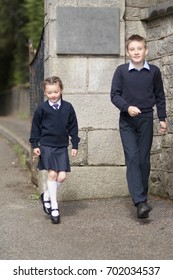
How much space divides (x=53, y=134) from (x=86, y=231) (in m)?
1.03

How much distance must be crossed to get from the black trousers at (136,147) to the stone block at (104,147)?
0.97 m

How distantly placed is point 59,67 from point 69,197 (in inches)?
57.7

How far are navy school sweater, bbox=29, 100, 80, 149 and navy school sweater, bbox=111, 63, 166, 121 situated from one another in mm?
501

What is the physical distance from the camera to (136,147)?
19.4ft

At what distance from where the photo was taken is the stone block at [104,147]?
692 cm

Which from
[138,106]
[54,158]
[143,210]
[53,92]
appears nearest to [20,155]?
[54,158]

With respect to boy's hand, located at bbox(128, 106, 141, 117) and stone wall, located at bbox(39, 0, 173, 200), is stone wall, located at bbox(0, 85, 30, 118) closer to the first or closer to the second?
stone wall, located at bbox(39, 0, 173, 200)

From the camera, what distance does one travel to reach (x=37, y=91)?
8.07m

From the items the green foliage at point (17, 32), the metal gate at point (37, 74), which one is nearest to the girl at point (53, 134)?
the metal gate at point (37, 74)

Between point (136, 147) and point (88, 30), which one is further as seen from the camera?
point (88, 30)

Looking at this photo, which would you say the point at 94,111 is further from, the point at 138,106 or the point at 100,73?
the point at 138,106

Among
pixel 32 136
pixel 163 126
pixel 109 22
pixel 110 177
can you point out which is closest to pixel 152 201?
pixel 110 177
